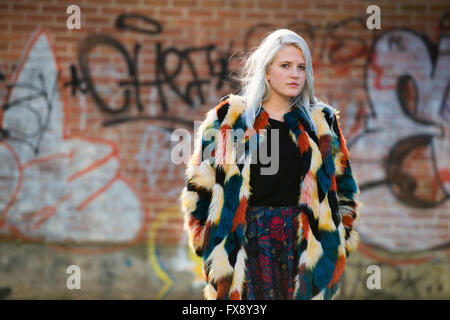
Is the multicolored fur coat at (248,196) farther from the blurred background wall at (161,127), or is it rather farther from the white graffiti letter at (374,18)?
the white graffiti letter at (374,18)

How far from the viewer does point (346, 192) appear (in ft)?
8.48

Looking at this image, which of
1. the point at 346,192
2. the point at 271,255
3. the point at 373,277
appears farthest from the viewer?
the point at 373,277

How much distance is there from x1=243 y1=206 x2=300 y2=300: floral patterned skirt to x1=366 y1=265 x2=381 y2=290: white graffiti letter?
2655 mm

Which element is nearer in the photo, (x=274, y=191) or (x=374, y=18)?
(x=274, y=191)

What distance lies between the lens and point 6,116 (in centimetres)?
477

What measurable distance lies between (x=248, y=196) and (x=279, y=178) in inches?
6.9

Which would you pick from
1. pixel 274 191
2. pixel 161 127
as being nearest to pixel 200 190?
pixel 274 191

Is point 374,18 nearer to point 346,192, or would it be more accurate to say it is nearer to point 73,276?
point 346,192

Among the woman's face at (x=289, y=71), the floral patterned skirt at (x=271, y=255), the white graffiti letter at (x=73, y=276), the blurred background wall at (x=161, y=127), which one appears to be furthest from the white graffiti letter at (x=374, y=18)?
the white graffiti letter at (x=73, y=276)

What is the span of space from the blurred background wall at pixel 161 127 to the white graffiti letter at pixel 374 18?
0.16ft

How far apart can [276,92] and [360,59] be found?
8.34ft

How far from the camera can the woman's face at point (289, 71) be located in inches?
96.7
